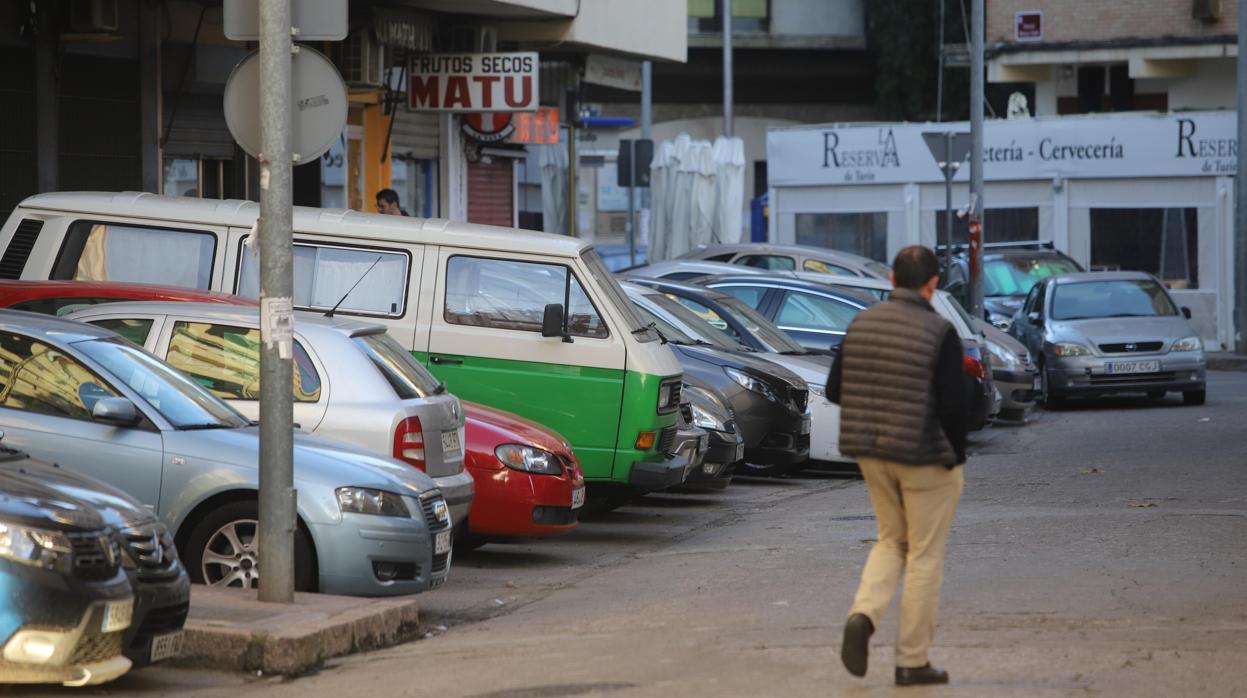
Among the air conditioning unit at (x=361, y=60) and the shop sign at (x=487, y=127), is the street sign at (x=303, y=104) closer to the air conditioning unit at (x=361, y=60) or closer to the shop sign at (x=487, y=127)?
the air conditioning unit at (x=361, y=60)

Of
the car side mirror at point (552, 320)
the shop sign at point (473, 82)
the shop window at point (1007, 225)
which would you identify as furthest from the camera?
the shop window at point (1007, 225)

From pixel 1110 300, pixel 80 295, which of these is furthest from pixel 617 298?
pixel 1110 300

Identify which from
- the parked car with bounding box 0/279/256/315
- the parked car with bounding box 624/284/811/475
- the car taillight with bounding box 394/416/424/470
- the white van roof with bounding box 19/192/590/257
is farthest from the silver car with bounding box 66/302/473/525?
the parked car with bounding box 624/284/811/475

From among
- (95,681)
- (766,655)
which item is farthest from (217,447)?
(766,655)

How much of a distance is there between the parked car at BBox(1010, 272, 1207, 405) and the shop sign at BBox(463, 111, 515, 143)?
282 inches

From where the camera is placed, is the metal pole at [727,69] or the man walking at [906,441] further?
the metal pole at [727,69]

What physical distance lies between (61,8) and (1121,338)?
12561 mm

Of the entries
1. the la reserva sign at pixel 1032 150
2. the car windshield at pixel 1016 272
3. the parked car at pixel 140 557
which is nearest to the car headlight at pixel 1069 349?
the car windshield at pixel 1016 272

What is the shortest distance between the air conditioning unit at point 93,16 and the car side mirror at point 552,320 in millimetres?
6043

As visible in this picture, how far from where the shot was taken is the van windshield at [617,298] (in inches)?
497

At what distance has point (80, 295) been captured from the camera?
11.6 m

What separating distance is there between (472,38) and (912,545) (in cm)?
1588

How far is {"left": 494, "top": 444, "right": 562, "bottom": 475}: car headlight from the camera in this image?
11.1 metres

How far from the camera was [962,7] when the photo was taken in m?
43.3
